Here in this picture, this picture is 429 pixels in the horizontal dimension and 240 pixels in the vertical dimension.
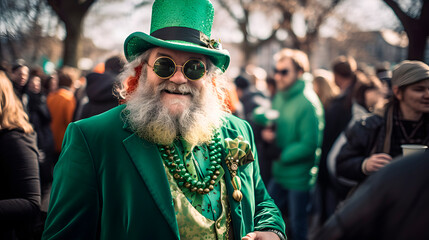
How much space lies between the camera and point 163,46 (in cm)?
177

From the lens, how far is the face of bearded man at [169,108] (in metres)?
1.80

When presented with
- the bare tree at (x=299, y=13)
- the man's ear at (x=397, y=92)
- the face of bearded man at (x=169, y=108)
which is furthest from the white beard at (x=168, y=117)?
the bare tree at (x=299, y=13)

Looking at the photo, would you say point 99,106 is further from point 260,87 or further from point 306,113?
point 260,87

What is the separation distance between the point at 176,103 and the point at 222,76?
503 millimetres

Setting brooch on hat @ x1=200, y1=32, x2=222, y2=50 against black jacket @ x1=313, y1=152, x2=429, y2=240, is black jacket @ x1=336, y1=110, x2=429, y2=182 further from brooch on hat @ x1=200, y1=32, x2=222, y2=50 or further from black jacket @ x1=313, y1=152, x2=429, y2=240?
black jacket @ x1=313, y1=152, x2=429, y2=240

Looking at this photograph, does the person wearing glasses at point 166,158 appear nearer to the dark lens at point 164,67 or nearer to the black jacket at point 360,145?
the dark lens at point 164,67

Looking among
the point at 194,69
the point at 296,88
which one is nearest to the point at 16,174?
the point at 194,69

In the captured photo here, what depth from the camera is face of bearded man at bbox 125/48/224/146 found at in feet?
5.90

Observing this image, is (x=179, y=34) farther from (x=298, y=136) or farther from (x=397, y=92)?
(x=298, y=136)

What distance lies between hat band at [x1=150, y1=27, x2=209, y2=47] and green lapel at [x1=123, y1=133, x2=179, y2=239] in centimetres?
56

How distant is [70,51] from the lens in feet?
30.0

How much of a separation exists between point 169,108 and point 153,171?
390 millimetres

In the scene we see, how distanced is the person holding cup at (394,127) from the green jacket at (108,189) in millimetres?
1660

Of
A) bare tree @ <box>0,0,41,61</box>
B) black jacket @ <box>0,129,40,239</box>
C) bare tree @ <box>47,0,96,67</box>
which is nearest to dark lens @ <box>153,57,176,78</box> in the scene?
black jacket @ <box>0,129,40,239</box>
